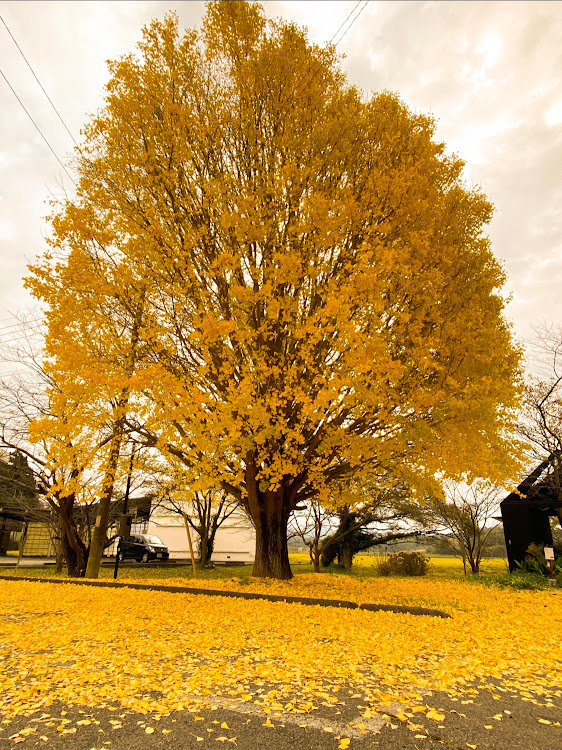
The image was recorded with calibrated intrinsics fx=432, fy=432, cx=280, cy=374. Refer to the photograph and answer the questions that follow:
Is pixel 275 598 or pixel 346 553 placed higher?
pixel 275 598

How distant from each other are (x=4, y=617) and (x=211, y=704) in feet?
19.3

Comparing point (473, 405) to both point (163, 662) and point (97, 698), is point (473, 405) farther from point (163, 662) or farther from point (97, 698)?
point (97, 698)

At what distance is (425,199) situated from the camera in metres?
9.45

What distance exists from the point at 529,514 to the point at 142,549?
19.9 m

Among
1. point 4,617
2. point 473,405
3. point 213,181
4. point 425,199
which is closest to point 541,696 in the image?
point 473,405

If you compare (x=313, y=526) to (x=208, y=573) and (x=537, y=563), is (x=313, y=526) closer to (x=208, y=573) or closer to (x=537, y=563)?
(x=208, y=573)

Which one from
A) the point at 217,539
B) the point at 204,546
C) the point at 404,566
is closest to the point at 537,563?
the point at 404,566

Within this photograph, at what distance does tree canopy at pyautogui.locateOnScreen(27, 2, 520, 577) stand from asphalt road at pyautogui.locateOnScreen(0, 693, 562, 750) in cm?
522

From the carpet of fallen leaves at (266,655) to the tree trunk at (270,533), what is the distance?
123 inches

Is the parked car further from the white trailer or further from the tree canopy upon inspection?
the tree canopy

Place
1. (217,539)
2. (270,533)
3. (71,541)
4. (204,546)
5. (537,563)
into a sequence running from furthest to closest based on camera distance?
(217,539) < (204,546) < (71,541) < (537,563) < (270,533)

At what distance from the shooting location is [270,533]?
37.9ft

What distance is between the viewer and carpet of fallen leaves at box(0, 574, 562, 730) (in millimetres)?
3434

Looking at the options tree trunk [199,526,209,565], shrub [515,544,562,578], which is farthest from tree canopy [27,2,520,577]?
tree trunk [199,526,209,565]
